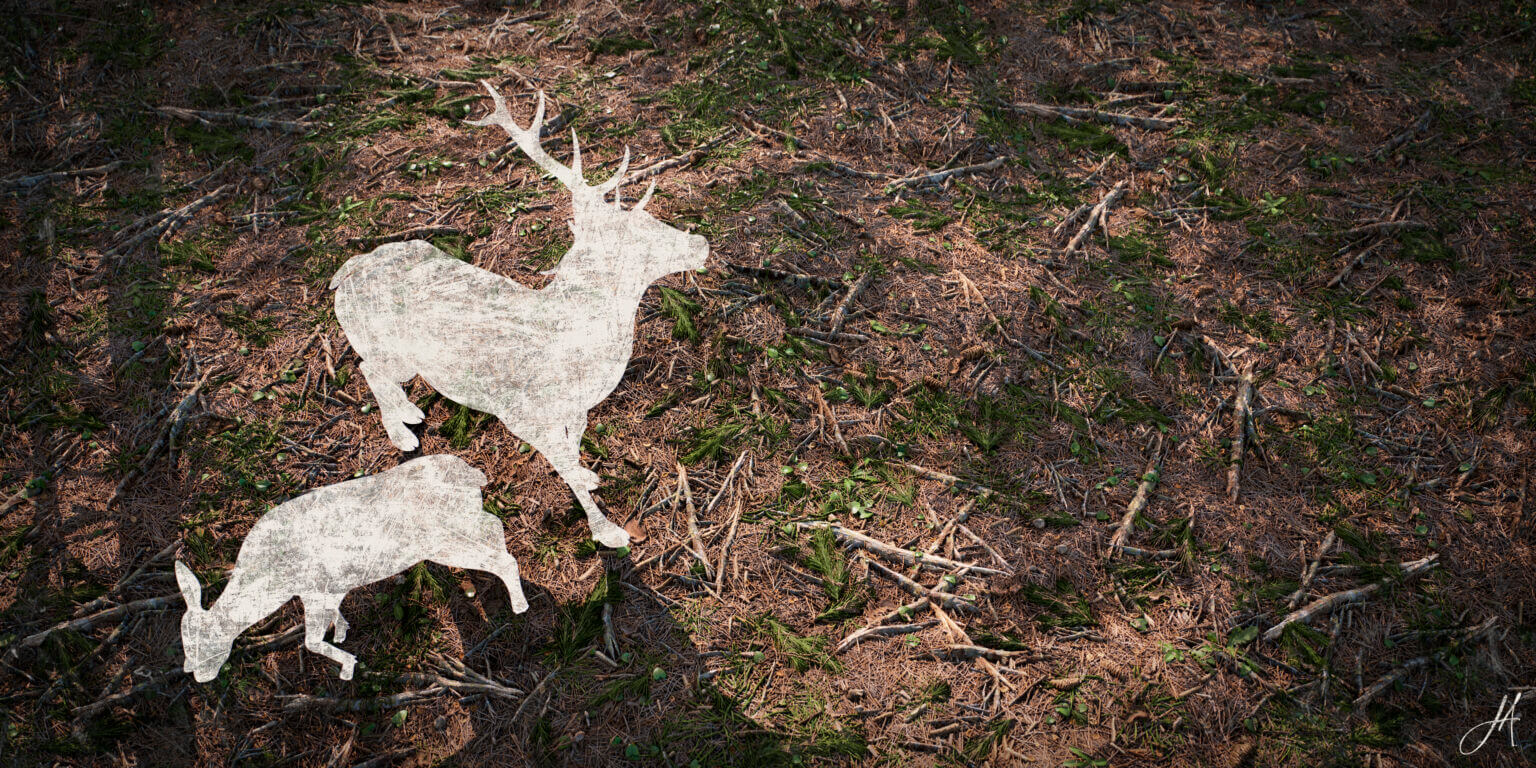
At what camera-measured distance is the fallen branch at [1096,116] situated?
5724 millimetres

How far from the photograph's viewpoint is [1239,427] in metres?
4.17

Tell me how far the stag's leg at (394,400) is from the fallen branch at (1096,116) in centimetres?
459

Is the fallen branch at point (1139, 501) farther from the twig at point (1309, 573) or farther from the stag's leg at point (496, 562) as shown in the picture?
the stag's leg at point (496, 562)

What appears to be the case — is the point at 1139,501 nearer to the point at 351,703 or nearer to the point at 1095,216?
the point at 1095,216

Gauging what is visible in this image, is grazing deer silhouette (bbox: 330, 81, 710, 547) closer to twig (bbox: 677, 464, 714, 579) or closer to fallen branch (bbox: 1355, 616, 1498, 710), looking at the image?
twig (bbox: 677, 464, 714, 579)

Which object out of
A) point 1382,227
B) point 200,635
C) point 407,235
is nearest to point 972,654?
point 200,635

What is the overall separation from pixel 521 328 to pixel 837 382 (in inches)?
68.0

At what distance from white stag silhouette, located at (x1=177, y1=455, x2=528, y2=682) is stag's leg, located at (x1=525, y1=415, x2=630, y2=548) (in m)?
0.32

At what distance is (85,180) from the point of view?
5176mm

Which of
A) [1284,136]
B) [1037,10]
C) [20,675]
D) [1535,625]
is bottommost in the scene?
[20,675]

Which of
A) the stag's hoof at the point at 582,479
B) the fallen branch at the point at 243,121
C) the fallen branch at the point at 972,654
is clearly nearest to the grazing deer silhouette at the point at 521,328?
the stag's hoof at the point at 582,479

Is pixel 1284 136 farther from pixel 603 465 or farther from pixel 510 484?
pixel 510 484

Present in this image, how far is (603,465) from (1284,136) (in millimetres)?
5306

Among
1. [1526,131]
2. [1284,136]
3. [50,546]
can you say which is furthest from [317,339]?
[1526,131]
